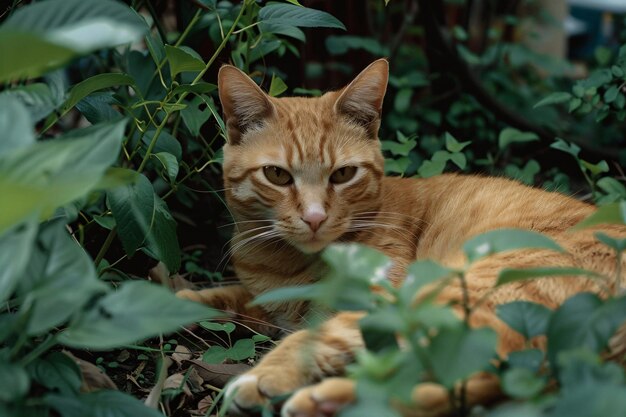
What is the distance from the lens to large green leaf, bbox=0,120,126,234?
1.18m

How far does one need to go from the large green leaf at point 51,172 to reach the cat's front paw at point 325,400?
0.60 metres

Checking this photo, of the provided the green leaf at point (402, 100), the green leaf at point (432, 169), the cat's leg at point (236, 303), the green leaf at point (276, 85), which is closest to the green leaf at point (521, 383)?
the cat's leg at point (236, 303)

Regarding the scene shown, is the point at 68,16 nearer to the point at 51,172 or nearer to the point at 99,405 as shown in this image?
the point at 51,172

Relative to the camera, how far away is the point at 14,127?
139 centimetres

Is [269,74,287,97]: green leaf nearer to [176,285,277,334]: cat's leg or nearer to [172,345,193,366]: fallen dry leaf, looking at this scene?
[176,285,277,334]: cat's leg

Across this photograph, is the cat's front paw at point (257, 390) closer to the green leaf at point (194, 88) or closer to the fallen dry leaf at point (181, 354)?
the fallen dry leaf at point (181, 354)

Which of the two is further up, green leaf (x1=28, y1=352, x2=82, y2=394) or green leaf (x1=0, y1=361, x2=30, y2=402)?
green leaf (x1=0, y1=361, x2=30, y2=402)

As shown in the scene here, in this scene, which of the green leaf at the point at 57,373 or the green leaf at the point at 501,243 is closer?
the green leaf at the point at 501,243

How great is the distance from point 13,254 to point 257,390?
0.70m

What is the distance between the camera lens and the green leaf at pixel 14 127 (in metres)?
1.36

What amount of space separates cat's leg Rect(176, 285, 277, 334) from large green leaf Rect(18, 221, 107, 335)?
115cm

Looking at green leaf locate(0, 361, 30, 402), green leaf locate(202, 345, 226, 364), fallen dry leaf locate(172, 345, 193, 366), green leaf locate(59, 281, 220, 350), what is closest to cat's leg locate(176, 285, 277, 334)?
fallen dry leaf locate(172, 345, 193, 366)

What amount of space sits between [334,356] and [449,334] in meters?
0.50

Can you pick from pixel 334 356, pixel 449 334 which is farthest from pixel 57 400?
pixel 449 334
